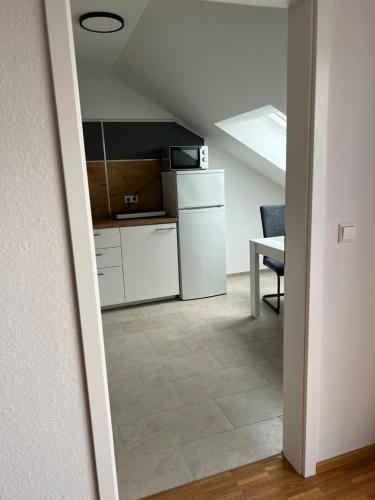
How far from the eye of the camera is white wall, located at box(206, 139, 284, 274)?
4.41m

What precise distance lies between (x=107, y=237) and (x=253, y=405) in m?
2.11

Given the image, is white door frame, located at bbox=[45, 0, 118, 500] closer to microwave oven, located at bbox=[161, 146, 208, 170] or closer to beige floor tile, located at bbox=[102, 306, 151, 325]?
beige floor tile, located at bbox=[102, 306, 151, 325]

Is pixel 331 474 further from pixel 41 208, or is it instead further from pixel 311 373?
pixel 41 208

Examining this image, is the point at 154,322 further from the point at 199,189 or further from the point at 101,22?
the point at 101,22

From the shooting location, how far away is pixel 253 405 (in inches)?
85.0

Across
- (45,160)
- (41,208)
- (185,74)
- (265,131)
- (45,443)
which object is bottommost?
(45,443)

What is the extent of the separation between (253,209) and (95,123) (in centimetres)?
216

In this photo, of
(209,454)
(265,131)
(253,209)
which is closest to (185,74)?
(265,131)

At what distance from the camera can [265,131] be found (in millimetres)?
3789

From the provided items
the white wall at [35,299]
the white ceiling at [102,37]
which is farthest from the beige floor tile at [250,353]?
the white ceiling at [102,37]

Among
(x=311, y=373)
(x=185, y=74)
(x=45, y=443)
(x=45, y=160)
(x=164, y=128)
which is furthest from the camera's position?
(x=164, y=128)

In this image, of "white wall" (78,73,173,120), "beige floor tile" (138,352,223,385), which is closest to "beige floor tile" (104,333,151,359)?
"beige floor tile" (138,352,223,385)

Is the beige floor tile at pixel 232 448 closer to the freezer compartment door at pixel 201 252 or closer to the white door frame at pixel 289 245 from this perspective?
the white door frame at pixel 289 245

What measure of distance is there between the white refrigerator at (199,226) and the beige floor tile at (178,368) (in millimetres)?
1248
